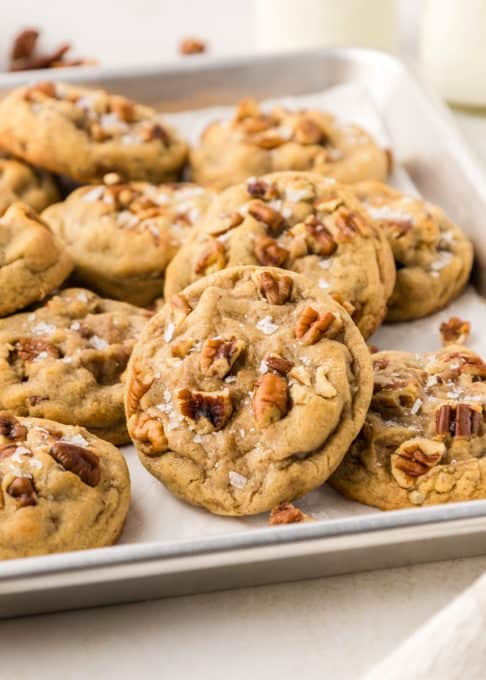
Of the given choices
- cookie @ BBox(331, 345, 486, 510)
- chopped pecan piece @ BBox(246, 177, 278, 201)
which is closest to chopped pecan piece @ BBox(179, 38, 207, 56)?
chopped pecan piece @ BBox(246, 177, 278, 201)

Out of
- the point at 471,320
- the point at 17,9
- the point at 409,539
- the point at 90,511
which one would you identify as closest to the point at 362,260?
the point at 471,320

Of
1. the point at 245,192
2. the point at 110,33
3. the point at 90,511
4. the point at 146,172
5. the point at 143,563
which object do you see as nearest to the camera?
the point at 143,563

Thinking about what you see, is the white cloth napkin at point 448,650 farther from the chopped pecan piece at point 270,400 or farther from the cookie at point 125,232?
the cookie at point 125,232

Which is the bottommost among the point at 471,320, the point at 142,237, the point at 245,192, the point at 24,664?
the point at 24,664

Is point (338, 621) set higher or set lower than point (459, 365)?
lower

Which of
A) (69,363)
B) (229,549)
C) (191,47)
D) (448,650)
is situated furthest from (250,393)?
(191,47)

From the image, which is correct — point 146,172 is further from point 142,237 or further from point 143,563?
point 143,563

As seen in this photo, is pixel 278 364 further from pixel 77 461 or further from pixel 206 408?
pixel 77 461
